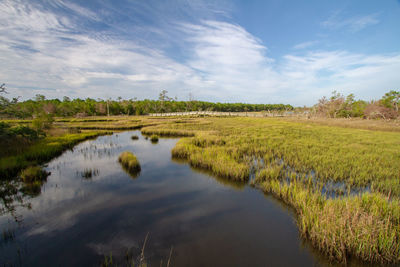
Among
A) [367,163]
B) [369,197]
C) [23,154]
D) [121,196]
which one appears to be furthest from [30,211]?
[367,163]

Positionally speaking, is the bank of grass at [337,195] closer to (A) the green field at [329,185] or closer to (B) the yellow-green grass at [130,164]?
(A) the green field at [329,185]

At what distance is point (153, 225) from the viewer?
612cm

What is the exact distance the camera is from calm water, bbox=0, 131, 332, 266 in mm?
4758

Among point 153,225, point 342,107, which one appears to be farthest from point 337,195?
point 342,107

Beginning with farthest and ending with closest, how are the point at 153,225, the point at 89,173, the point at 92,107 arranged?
the point at 92,107 < the point at 89,173 < the point at 153,225

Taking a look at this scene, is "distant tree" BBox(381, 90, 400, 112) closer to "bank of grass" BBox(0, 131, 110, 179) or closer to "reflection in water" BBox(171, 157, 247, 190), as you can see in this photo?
"reflection in water" BBox(171, 157, 247, 190)

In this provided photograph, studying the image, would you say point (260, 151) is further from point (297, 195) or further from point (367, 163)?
point (297, 195)

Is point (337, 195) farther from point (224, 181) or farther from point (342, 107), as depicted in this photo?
point (342, 107)

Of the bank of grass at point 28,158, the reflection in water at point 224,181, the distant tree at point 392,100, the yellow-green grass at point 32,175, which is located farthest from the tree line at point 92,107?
the distant tree at point 392,100

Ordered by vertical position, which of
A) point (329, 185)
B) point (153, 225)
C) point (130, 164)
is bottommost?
point (153, 225)

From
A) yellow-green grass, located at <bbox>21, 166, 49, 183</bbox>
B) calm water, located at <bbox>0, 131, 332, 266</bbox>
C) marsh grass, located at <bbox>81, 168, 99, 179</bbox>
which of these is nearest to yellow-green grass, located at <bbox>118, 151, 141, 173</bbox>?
calm water, located at <bbox>0, 131, 332, 266</bbox>

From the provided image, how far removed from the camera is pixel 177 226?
6.13m

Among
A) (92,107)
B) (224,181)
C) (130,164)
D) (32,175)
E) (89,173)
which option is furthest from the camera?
(92,107)

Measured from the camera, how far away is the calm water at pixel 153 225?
15.6 feet
